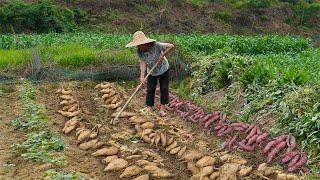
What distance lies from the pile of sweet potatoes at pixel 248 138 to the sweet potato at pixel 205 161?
2.30 ft

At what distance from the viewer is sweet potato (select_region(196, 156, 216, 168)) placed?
17.5 ft

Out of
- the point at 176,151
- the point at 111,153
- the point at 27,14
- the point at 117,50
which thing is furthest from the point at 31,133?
the point at 27,14

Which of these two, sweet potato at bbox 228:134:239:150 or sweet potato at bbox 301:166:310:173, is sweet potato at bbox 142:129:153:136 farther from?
sweet potato at bbox 301:166:310:173

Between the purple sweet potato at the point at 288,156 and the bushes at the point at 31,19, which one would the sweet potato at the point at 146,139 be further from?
the bushes at the point at 31,19

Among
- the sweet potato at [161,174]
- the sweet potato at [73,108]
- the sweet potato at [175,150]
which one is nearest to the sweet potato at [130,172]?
the sweet potato at [161,174]

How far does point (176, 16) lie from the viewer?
32.2 m

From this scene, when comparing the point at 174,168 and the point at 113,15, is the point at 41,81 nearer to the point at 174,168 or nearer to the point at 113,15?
the point at 174,168

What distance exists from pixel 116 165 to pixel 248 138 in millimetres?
1846

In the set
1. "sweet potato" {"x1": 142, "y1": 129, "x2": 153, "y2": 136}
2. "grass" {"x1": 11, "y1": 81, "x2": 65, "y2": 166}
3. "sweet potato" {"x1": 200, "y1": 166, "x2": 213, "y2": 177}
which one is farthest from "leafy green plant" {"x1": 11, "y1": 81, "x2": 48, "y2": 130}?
"sweet potato" {"x1": 200, "y1": 166, "x2": 213, "y2": 177}

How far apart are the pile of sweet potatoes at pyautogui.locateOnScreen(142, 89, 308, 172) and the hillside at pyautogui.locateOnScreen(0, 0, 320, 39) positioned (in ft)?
58.5

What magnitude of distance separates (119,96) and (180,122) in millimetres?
1819

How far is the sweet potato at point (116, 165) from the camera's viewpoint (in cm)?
537

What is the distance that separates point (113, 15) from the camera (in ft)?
99.3

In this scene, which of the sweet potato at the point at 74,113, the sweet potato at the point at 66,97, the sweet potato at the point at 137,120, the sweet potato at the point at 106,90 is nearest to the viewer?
the sweet potato at the point at 137,120
